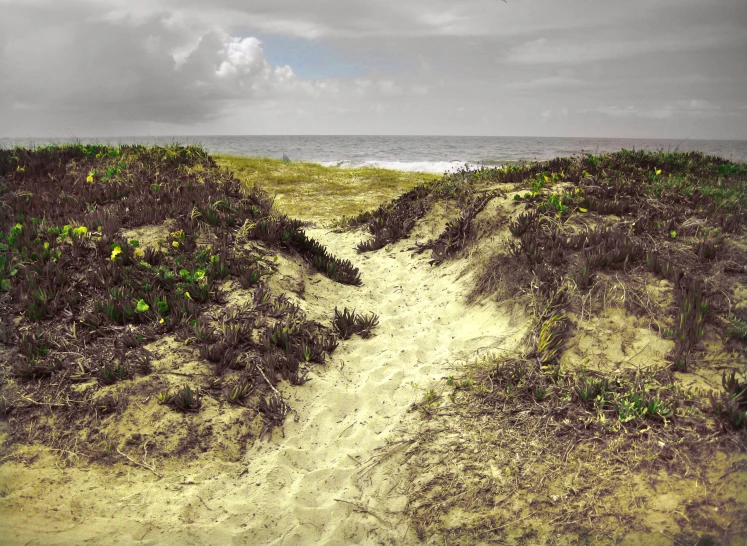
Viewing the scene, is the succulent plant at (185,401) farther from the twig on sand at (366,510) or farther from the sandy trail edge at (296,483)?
the twig on sand at (366,510)

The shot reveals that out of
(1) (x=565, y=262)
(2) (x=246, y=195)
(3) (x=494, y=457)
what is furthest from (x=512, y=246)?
(2) (x=246, y=195)

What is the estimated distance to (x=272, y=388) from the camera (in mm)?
5211

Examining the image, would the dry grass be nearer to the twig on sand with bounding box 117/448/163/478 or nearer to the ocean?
the ocean

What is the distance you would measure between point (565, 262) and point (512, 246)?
2.62 ft

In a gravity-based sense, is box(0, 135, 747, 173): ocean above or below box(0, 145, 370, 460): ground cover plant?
above

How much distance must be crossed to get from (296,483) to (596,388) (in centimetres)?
285

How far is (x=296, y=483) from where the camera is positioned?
430cm

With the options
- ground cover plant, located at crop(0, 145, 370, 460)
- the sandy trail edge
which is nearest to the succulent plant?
ground cover plant, located at crop(0, 145, 370, 460)

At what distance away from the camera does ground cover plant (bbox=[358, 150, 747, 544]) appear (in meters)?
3.62

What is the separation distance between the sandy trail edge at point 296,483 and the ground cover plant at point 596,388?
0.38 m

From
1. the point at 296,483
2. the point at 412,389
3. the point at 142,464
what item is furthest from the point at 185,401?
the point at 412,389

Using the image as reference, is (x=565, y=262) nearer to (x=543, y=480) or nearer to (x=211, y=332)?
(x=543, y=480)

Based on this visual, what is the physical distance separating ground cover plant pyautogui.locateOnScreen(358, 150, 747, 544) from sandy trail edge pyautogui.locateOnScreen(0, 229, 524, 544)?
1.26ft

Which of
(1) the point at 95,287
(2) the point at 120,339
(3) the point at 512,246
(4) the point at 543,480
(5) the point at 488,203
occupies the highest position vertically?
(5) the point at 488,203
